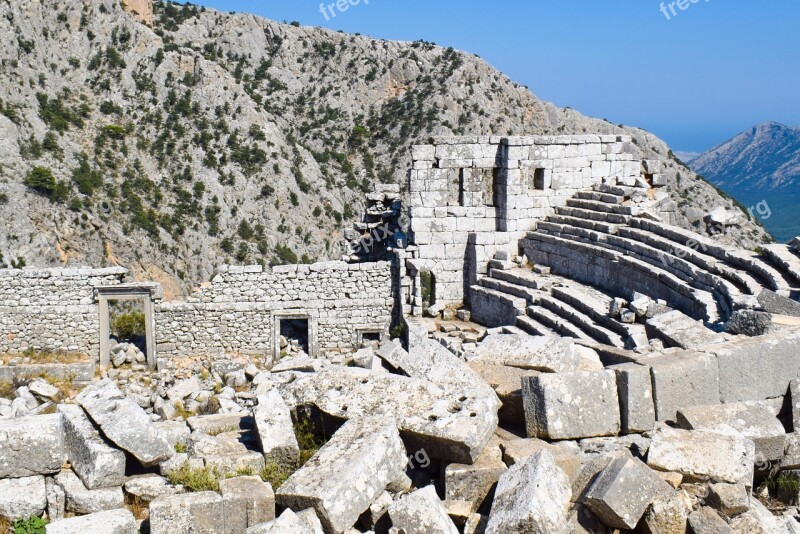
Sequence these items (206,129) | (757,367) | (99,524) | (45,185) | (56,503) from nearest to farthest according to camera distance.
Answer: (99,524) → (56,503) → (757,367) → (45,185) → (206,129)

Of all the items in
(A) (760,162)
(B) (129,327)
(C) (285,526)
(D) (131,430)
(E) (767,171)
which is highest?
(A) (760,162)

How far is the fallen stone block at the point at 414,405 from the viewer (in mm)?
6695

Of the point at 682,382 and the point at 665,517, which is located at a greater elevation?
the point at 682,382

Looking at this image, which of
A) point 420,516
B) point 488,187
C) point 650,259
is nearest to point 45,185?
point 488,187

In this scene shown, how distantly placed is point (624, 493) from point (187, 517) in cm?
329

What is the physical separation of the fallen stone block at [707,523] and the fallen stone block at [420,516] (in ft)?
5.81

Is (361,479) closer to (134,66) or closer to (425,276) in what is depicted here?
(425,276)

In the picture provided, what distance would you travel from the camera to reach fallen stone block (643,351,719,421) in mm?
7340

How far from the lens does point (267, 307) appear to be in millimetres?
17281

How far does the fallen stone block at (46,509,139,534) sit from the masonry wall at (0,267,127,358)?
11.5 m

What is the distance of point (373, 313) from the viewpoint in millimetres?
17516

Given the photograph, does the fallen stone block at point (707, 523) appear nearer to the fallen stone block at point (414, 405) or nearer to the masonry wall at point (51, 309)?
the fallen stone block at point (414, 405)

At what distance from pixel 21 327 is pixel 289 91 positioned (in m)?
40.5

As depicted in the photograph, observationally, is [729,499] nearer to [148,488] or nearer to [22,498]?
[148,488]
